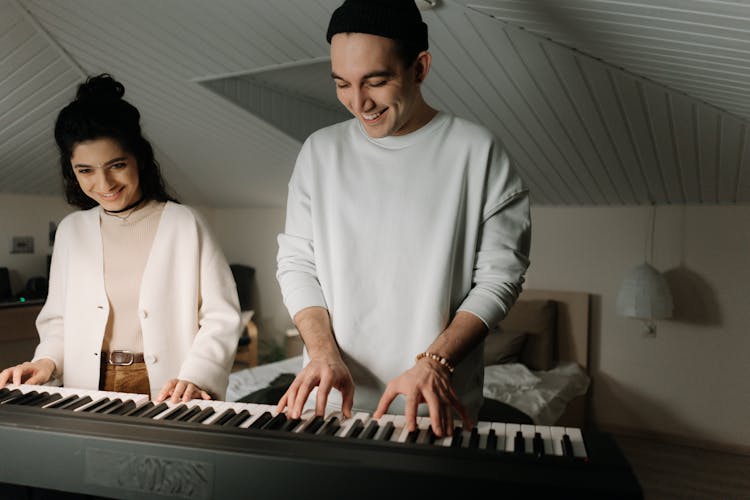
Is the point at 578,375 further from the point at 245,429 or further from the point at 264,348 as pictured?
the point at 245,429

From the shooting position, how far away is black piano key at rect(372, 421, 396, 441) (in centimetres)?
92

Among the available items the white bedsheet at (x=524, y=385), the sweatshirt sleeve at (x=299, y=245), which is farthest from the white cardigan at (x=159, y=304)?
the white bedsheet at (x=524, y=385)

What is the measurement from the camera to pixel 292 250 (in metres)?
1.33

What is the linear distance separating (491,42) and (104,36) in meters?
1.98

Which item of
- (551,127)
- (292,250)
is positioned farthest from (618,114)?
(292,250)

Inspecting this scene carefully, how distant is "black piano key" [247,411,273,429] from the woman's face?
69 cm

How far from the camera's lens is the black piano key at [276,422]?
0.98m

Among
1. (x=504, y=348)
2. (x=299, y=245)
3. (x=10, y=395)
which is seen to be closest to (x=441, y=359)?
(x=299, y=245)

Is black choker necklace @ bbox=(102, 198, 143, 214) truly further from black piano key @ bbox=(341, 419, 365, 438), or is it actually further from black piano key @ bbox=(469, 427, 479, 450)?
black piano key @ bbox=(469, 427, 479, 450)

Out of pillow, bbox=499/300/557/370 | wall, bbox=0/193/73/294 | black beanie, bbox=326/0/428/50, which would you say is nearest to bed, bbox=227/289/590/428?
pillow, bbox=499/300/557/370

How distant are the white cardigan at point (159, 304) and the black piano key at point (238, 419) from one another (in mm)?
376

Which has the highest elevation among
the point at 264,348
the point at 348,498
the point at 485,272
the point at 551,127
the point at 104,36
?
the point at 104,36

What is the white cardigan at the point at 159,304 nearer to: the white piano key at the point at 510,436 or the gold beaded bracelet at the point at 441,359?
the gold beaded bracelet at the point at 441,359

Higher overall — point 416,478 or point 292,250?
point 292,250
